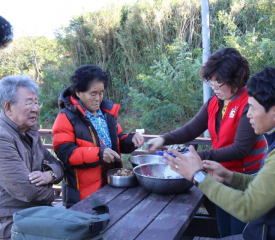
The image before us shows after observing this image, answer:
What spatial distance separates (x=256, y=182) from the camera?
1463 mm

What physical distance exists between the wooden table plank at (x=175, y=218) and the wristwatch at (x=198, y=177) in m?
0.27

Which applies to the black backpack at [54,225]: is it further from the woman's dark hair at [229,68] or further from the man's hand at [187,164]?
the woman's dark hair at [229,68]

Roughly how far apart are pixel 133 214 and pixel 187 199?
16.2 inches

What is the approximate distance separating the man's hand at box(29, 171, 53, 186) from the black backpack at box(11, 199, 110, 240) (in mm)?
620

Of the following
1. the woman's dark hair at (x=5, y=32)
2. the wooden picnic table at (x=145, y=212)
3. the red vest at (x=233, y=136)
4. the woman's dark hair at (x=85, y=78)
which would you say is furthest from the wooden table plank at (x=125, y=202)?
the woman's dark hair at (x=5, y=32)

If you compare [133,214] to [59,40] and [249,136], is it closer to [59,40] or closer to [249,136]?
[249,136]

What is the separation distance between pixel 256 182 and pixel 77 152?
4.51ft

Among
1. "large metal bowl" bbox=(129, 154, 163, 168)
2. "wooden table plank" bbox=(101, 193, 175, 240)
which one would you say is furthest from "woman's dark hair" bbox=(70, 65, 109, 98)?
"wooden table plank" bbox=(101, 193, 175, 240)

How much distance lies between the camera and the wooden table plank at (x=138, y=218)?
5.42ft

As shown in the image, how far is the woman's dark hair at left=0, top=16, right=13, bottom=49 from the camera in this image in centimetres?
189

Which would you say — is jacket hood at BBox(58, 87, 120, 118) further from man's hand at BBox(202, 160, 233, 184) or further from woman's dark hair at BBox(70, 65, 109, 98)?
man's hand at BBox(202, 160, 233, 184)

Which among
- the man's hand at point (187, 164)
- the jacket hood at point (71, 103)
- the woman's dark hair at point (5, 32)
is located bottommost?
the man's hand at point (187, 164)

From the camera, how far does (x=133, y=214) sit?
1.90 m

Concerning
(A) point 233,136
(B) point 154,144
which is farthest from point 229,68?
(B) point 154,144
